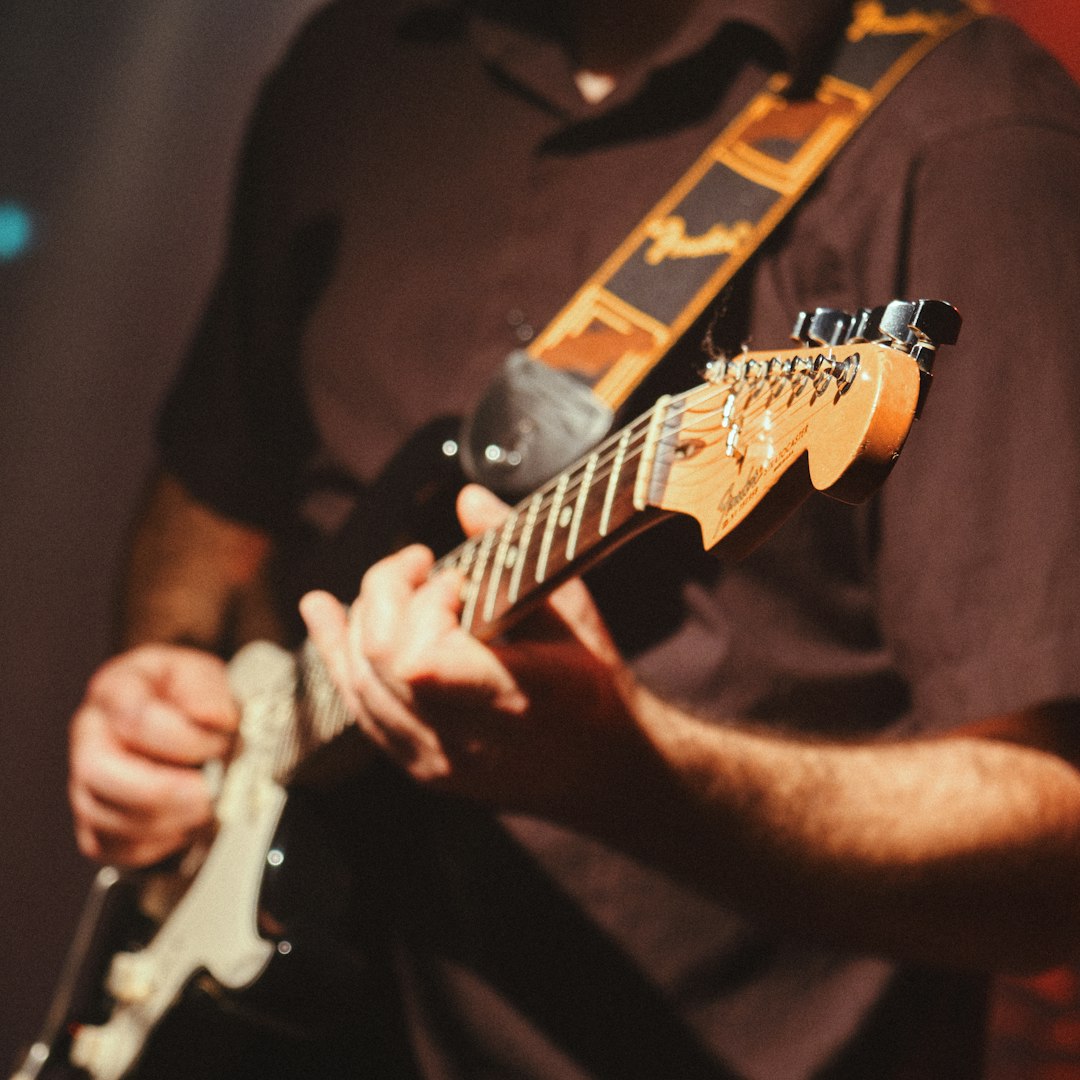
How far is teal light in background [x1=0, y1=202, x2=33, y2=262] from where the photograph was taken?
4.77 feet

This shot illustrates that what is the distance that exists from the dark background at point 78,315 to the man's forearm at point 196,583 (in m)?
0.35

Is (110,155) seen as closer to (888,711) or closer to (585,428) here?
(585,428)

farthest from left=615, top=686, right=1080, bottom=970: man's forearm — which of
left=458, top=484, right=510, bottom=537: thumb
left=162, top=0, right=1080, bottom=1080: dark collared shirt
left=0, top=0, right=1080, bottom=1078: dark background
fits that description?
left=0, top=0, right=1080, bottom=1078: dark background

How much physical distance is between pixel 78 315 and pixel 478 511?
1.09 meters

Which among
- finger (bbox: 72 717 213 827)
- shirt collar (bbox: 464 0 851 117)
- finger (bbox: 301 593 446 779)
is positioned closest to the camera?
finger (bbox: 301 593 446 779)

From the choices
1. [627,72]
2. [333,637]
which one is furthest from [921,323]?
[627,72]

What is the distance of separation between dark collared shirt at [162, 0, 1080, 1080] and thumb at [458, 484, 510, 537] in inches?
3.9

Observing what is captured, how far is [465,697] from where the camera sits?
0.56 meters

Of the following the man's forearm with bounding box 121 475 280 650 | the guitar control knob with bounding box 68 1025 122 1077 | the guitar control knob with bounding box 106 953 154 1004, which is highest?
the man's forearm with bounding box 121 475 280 650

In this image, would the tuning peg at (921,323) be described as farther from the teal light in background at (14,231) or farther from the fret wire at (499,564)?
the teal light in background at (14,231)

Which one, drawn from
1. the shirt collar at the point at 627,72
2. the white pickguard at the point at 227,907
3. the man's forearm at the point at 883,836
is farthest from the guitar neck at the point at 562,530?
the shirt collar at the point at 627,72

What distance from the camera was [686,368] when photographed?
525 millimetres

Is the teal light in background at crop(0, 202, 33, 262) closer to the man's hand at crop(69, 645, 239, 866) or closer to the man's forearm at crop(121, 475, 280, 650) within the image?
the man's forearm at crop(121, 475, 280, 650)

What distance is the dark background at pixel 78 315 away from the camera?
1459 mm
